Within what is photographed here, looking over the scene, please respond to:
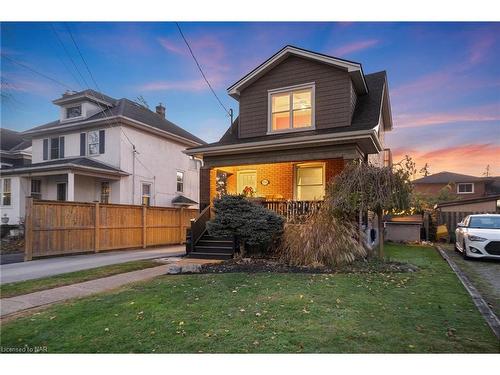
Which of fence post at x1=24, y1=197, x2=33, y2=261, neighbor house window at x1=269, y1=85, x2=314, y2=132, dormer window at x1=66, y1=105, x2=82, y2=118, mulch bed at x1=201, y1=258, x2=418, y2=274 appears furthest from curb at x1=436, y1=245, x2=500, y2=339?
dormer window at x1=66, y1=105, x2=82, y2=118

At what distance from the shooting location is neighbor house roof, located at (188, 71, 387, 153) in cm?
1076

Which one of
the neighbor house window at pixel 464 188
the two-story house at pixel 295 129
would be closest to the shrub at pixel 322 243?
the two-story house at pixel 295 129

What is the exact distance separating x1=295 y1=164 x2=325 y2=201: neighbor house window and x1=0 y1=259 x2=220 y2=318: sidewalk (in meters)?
7.07

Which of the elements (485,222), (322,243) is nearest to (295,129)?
(322,243)

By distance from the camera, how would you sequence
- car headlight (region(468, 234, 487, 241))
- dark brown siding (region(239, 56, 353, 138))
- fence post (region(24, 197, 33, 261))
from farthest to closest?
dark brown siding (region(239, 56, 353, 138)) → fence post (region(24, 197, 33, 261)) → car headlight (region(468, 234, 487, 241))

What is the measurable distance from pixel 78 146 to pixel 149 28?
1570cm

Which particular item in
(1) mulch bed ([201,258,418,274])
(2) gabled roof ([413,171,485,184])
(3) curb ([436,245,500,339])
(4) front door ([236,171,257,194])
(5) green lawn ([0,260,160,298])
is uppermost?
(2) gabled roof ([413,171,485,184])

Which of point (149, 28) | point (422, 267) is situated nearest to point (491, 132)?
point (422, 267)

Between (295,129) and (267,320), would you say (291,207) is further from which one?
(267,320)

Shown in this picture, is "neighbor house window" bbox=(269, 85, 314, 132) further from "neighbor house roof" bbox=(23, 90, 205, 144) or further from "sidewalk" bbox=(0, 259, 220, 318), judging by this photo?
"neighbor house roof" bbox=(23, 90, 205, 144)

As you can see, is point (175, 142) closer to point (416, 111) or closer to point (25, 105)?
point (25, 105)

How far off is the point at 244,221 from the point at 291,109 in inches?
210

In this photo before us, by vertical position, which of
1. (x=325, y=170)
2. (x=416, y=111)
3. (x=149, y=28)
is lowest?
(x=325, y=170)

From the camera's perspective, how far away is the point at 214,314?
4.59 metres
